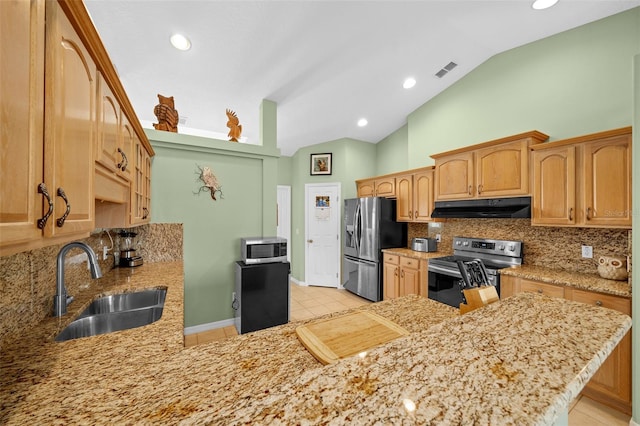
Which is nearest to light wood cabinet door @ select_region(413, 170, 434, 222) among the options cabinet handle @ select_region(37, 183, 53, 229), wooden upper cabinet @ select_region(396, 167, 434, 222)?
wooden upper cabinet @ select_region(396, 167, 434, 222)

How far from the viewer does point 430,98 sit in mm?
3857

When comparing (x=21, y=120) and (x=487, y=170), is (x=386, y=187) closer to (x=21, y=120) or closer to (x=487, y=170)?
(x=487, y=170)

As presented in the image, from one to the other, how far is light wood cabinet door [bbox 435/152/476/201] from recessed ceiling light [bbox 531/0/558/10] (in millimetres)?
1398

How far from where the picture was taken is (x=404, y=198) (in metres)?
3.89

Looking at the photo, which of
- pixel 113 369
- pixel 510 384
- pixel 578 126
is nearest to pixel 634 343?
pixel 578 126

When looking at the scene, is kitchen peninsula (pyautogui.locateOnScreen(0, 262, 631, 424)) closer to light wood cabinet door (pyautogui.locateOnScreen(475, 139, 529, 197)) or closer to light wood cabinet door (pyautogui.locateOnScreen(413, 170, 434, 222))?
light wood cabinet door (pyautogui.locateOnScreen(475, 139, 529, 197))

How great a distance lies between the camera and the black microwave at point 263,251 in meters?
2.84

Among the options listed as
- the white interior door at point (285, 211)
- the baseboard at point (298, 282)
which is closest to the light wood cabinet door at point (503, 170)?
the baseboard at point (298, 282)

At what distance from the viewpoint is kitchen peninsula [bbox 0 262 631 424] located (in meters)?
0.42

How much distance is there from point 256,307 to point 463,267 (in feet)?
7.72

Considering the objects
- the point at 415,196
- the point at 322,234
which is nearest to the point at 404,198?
the point at 415,196

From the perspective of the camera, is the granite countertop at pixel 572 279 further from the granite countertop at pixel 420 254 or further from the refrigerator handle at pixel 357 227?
the refrigerator handle at pixel 357 227

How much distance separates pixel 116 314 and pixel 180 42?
7.52 ft

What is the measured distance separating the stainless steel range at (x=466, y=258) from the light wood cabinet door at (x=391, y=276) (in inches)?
23.6
